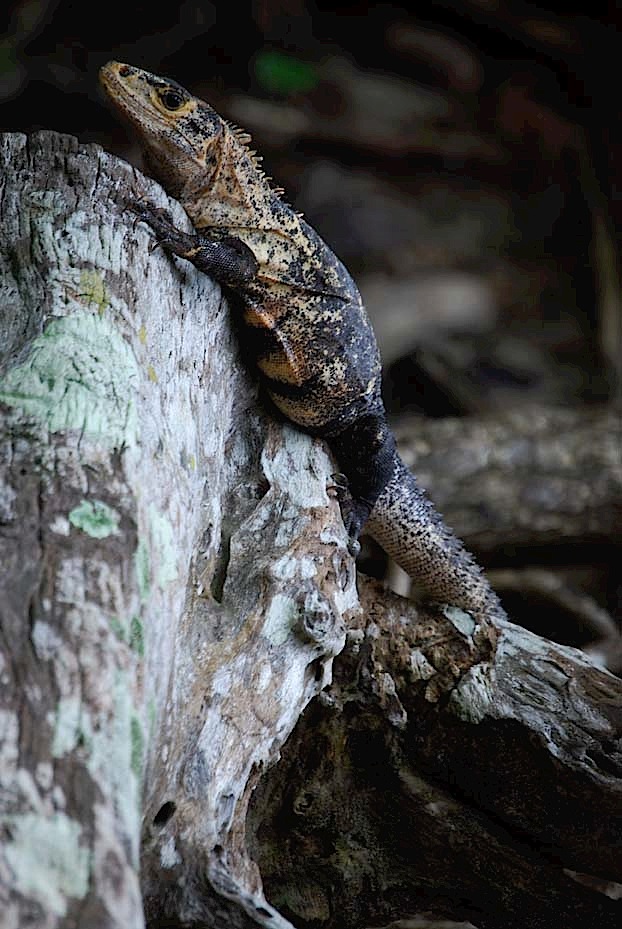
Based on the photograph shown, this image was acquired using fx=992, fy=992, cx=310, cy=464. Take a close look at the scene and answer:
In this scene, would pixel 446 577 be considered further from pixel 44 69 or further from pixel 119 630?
pixel 44 69

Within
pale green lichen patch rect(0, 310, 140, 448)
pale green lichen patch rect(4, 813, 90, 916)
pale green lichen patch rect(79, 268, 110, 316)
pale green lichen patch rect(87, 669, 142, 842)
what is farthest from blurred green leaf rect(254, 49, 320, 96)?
pale green lichen patch rect(4, 813, 90, 916)

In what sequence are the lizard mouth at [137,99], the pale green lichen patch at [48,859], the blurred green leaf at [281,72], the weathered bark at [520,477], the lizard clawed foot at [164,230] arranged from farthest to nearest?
the blurred green leaf at [281,72] < the weathered bark at [520,477] < the lizard mouth at [137,99] < the lizard clawed foot at [164,230] < the pale green lichen patch at [48,859]

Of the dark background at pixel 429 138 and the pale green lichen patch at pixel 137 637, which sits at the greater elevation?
the pale green lichen patch at pixel 137 637

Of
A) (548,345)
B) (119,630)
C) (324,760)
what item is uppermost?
(119,630)

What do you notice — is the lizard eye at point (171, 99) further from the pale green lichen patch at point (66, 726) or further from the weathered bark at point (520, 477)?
the weathered bark at point (520, 477)

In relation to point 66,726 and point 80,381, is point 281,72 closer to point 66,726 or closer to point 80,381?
point 80,381

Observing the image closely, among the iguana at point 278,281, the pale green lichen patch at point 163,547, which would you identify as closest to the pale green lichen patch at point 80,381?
the pale green lichen patch at point 163,547

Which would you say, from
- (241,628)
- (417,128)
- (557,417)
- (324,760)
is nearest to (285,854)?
(324,760)
